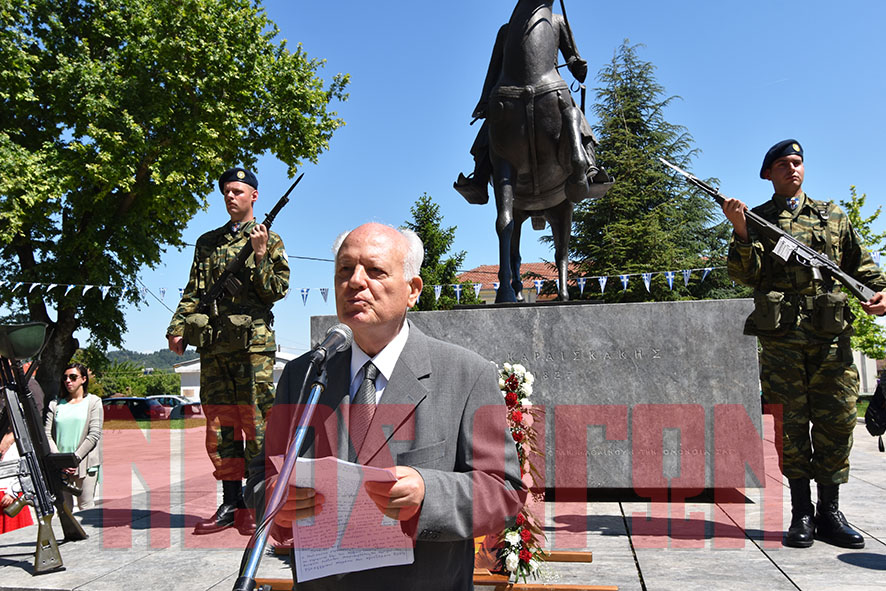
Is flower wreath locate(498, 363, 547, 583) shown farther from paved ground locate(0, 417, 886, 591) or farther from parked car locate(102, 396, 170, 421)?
parked car locate(102, 396, 170, 421)

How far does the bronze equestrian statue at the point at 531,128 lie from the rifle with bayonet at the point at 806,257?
2.08 metres

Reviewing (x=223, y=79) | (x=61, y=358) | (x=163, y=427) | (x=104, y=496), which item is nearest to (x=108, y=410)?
(x=163, y=427)

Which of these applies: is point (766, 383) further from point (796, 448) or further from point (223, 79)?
point (223, 79)

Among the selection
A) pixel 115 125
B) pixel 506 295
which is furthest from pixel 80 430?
pixel 115 125

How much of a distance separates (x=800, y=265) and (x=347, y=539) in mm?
4097

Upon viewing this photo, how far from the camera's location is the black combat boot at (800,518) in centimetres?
449

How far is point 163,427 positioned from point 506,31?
2923 cm

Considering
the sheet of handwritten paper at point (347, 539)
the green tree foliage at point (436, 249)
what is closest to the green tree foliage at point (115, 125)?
the green tree foliage at point (436, 249)

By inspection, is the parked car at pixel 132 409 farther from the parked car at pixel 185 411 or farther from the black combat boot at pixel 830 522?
the black combat boot at pixel 830 522

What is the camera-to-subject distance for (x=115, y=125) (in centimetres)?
1995

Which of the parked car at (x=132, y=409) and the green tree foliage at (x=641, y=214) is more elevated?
the green tree foliage at (x=641, y=214)

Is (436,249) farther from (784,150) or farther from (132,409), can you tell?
(784,150)

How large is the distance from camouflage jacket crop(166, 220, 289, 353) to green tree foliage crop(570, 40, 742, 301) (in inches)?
1163

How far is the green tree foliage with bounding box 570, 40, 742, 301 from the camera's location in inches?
1371
